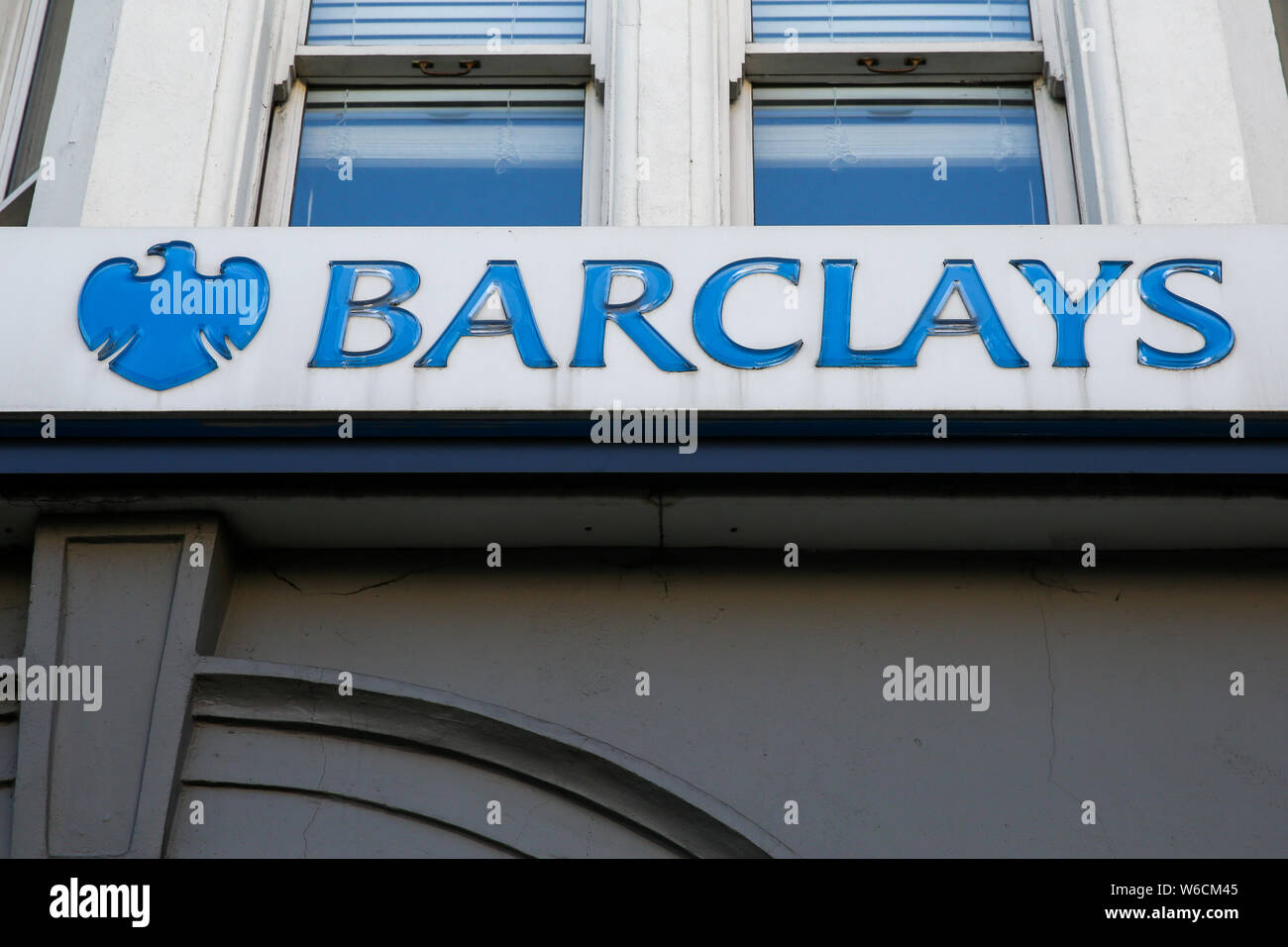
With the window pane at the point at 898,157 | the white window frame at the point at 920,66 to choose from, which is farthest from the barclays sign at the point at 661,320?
the white window frame at the point at 920,66

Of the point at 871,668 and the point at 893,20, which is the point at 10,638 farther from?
the point at 893,20

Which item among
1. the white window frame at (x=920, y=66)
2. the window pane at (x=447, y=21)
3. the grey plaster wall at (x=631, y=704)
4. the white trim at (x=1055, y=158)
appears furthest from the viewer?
the window pane at (x=447, y=21)

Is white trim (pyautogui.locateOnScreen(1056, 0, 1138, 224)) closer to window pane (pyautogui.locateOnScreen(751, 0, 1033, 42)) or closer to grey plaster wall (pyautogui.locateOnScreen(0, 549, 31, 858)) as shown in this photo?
window pane (pyautogui.locateOnScreen(751, 0, 1033, 42))

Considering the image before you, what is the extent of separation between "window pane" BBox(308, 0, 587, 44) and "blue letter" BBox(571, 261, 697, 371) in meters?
2.24

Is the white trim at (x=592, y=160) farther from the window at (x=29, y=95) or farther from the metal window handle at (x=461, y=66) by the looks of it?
the window at (x=29, y=95)

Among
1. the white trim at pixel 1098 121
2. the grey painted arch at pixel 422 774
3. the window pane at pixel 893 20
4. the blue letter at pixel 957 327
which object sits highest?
the window pane at pixel 893 20

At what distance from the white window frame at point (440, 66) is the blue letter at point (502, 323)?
174cm

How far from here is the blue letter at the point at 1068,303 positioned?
4.51 metres

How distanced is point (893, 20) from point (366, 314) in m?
3.14

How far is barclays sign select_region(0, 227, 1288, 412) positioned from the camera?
449 centimetres

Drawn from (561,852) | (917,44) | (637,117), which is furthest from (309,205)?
(561,852)

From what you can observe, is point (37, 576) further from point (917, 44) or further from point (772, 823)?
point (917, 44)
